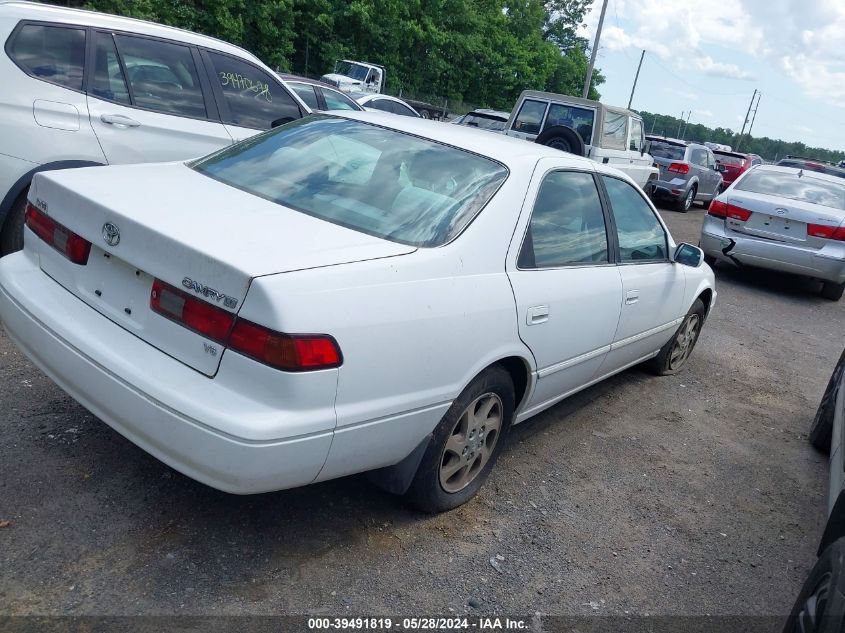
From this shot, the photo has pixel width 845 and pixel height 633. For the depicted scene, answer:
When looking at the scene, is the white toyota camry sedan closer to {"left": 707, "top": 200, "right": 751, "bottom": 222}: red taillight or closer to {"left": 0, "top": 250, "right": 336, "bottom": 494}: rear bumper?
{"left": 0, "top": 250, "right": 336, "bottom": 494}: rear bumper

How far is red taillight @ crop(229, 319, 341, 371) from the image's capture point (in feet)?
8.25

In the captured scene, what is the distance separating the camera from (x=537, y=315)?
3.54m

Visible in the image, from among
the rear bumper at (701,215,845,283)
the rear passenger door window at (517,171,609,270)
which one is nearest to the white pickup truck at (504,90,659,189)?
the rear bumper at (701,215,845,283)

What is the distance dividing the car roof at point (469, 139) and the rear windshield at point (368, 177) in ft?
0.21

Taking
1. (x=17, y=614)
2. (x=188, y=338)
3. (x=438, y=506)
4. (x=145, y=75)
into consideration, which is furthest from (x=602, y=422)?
(x=145, y=75)

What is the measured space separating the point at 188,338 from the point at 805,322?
8168mm

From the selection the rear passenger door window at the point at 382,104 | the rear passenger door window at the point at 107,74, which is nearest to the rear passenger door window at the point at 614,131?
the rear passenger door window at the point at 382,104

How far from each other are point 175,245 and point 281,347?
56 centimetres

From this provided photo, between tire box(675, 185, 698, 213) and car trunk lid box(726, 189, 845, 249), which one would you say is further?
tire box(675, 185, 698, 213)

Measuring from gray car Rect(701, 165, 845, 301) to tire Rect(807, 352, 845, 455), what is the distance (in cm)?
471

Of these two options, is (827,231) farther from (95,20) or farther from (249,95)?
(95,20)

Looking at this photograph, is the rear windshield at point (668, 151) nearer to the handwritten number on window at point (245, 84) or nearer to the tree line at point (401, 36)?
the handwritten number on window at point (245, 84)

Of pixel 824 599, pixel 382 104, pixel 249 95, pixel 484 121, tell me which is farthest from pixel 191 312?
pixel 484 121

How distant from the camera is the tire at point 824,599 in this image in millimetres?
2123
